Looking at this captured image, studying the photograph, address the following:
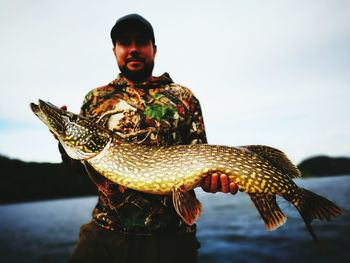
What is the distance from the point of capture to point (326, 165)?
389ft

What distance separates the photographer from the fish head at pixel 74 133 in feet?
8.55

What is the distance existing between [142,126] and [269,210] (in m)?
1.43

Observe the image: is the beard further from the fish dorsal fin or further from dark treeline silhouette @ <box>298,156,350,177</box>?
dark treeline silhouette @ <box>298,156,350,177</box>

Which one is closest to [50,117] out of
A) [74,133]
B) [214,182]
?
[74,133]

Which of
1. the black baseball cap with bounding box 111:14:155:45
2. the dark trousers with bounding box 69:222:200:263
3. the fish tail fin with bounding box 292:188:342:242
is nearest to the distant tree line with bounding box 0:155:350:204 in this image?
the black baseball cap with bounding box 111:14:155:45

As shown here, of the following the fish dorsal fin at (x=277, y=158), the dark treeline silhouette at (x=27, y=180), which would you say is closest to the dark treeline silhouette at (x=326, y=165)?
the dark treeline silhouette at (x=27, y=180)

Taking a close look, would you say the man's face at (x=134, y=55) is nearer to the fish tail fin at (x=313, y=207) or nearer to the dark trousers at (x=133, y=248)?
the dark trousers at (x=133, y=248)

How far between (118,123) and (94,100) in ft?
1.35

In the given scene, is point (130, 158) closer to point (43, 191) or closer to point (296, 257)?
point (296, 257)

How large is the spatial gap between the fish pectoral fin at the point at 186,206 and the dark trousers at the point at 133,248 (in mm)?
267

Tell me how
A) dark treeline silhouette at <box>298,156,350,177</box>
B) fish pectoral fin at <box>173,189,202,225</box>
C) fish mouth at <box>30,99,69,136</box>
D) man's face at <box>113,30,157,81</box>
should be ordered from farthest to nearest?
dark treeline silhouette at <box>298,156,350,177</box>
man's face at <box>113,30,157,81</box>
fish mouth at <box>30,99,69,136</box>
fish pectoral fin at <box>173,189,202,225</box>

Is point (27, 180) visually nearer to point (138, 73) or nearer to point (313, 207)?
point (138, 73)

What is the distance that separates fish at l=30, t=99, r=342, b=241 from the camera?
243cm

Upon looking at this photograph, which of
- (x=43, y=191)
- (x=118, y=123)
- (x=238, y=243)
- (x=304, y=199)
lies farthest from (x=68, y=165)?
(x=43, y=191)
